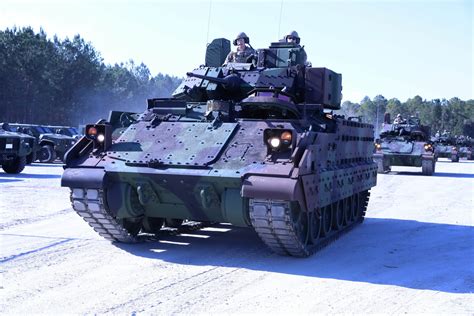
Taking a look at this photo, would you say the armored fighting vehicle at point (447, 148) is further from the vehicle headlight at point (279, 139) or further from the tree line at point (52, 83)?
the vehicle headlight at point (279, 139)

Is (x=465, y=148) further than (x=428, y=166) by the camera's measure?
Yes

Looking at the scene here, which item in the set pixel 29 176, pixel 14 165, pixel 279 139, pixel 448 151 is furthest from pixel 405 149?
pixel 448 151

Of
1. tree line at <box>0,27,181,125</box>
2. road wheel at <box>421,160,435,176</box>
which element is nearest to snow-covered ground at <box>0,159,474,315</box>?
road wheel at <box>421,160,435,176</box>

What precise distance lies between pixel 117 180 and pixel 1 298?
2659 mm

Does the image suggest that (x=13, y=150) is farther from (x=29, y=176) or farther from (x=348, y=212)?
(x=348, y=212)

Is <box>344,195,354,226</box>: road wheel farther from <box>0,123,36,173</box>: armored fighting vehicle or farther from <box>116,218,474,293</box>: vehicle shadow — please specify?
<box>0,123,36,173</box>: armored fighting vehicle

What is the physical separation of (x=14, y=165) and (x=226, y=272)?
606 inches

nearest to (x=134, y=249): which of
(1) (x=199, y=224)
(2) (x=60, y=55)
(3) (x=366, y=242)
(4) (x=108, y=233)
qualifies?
(4) (x=108, y=233)

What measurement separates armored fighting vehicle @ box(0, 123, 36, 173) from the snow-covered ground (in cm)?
887

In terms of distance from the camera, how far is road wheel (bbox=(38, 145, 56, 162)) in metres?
27.5

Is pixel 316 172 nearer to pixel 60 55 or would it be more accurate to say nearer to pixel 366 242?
pixel 366 242

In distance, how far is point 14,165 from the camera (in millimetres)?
21000

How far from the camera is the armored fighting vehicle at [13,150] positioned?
66.6 feet

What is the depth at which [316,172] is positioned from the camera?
326 inches
